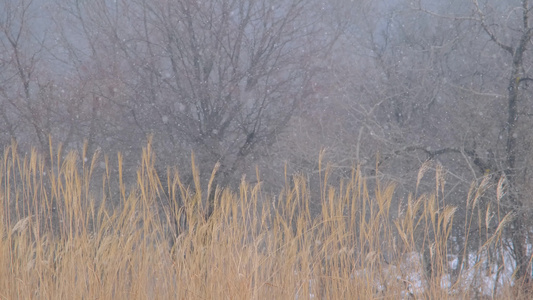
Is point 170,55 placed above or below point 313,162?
above


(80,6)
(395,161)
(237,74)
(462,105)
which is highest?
(80,6)

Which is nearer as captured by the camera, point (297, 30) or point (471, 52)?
point (297, 30)

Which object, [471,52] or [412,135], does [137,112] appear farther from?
[471,52]

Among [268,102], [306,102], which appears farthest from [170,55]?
[306,102]

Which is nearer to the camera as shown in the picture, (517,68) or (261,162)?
(517,68)

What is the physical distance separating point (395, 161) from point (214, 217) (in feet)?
19.3

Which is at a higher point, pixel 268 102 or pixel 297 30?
pixel 297 30

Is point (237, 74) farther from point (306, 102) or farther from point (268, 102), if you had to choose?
point (306, 102)

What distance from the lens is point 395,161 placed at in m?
8.13

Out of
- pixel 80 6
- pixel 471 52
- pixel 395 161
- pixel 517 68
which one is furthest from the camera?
pixel 80 6

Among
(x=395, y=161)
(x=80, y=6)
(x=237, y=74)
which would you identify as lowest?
(x=395, y=161)

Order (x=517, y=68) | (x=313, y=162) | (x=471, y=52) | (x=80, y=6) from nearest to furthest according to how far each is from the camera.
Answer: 1. (x=517, y=68)
2. (x=313, y=162)
3. (x=471, y=52)
4. (x=80, y=6)

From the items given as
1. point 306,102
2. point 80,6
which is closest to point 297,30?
point 306,102

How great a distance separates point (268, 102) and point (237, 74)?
27.9 inches
